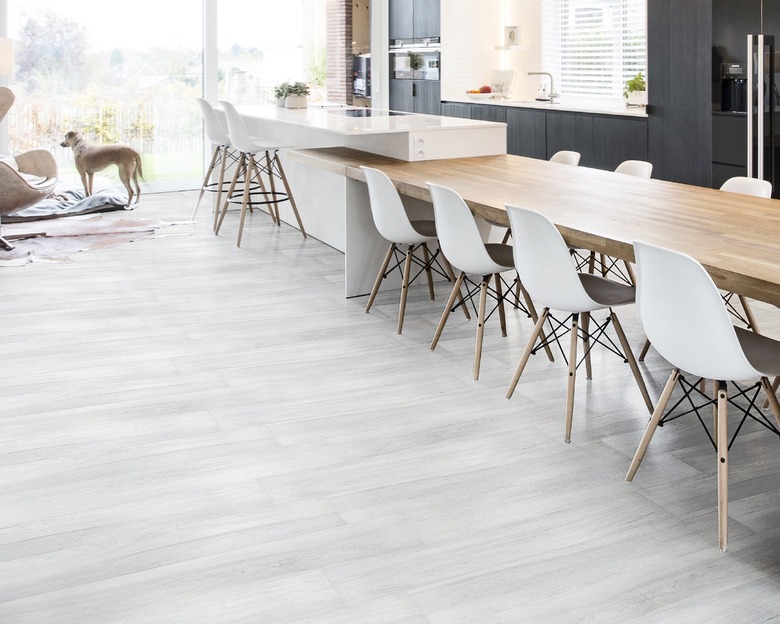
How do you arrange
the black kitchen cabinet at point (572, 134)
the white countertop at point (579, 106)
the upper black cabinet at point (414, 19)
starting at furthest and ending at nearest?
the upper black cabinet at point (414, 19) → the black kitchen cabinet at point (572, 134) → the white countertop at point (579, 106)

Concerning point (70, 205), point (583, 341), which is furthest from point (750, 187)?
point (70, 205)

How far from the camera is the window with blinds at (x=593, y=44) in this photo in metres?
8.30

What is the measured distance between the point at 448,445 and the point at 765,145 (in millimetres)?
3960

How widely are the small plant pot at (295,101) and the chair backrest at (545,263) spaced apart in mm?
4510

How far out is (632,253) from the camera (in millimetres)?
3055

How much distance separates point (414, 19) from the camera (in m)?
10.1

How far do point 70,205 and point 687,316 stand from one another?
22.1 feet

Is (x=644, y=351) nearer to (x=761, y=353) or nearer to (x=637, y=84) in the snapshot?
(x=761, y=353)

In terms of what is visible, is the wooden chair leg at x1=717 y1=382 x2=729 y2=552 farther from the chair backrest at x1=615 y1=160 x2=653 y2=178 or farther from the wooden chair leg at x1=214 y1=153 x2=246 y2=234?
the wooden chair leg at x1=214 y1=153 x2=246 y2=234

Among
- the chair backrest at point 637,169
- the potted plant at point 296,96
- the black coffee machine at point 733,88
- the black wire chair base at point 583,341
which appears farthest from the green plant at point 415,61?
the black wire chair base at point 583,341

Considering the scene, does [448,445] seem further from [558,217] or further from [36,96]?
[36,96]

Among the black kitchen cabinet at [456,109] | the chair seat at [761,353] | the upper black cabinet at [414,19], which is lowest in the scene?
the chair seat at [761,353]

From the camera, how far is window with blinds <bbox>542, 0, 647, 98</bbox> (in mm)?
8297

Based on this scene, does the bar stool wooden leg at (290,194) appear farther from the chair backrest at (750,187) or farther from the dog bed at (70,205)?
the chair backrest at (750,187)
